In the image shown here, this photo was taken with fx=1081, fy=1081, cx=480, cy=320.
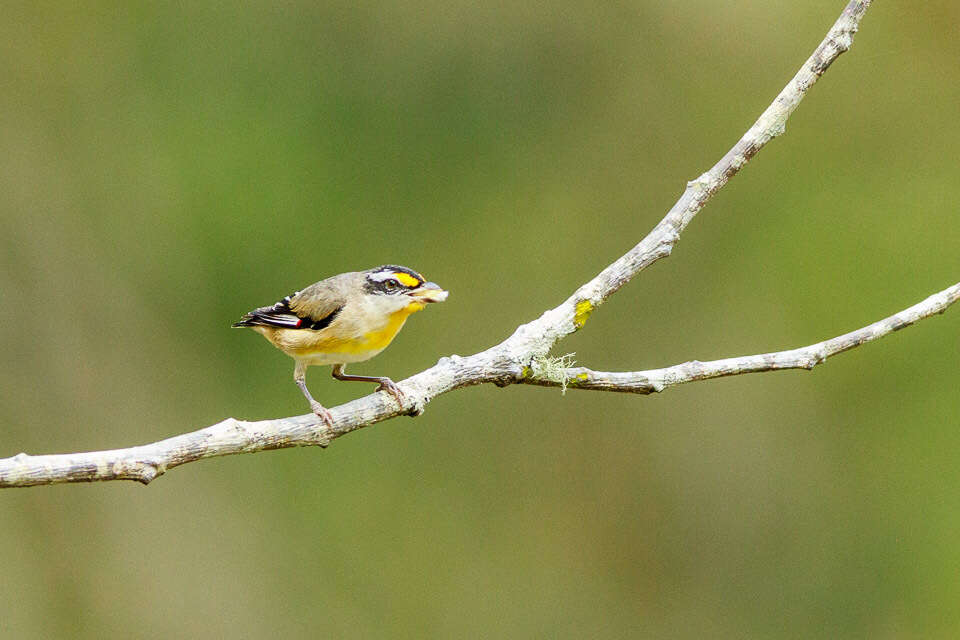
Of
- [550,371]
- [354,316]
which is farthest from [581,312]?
[354,316]

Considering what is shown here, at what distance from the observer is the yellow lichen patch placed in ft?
13.9

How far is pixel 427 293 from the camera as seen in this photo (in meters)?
4.54

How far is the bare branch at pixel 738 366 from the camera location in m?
4.09

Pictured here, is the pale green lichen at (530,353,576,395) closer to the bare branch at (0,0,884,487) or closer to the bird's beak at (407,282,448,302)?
the bare branch at (0,0,884,487)

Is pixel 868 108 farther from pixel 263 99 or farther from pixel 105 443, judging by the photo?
pixel 105 443

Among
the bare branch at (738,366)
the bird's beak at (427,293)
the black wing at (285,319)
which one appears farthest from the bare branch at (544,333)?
the black wing at (285,319)

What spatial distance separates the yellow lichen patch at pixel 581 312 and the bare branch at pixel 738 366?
0.82 ft

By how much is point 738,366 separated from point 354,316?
1.62m

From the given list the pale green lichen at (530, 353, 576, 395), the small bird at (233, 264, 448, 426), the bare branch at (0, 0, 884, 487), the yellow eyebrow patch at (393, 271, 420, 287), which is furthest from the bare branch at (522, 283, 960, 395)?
the yellow eyebrow patch at (393, 271, 420, 287)

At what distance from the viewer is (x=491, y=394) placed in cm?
1102

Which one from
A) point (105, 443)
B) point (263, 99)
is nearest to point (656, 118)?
point (263, 99)

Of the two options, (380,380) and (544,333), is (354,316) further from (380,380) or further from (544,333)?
(544,333)

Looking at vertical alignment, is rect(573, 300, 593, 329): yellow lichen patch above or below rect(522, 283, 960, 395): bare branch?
above

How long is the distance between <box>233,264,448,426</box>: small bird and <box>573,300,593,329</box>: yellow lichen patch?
0.56 metres
